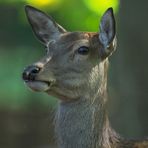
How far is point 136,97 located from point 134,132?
1.43 ft

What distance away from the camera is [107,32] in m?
8.11

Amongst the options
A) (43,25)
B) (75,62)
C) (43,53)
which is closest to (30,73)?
(75,62)

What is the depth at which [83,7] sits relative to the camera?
16062mm

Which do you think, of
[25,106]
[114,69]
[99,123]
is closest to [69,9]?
[25,106]

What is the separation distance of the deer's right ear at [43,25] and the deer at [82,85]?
293mm

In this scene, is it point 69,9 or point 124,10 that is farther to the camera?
point 69,9

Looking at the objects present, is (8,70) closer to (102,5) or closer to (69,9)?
(69,9)

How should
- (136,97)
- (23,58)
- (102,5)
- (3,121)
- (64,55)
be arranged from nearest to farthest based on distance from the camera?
(64,55), (136,97), (102,5), (3,121), (23,58)

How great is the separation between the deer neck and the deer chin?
1.20ft

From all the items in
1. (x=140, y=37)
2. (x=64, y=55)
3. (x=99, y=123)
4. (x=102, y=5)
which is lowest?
(x=99, y=123)

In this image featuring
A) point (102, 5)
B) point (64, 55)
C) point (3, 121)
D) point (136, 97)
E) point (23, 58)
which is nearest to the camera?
point (64, 55)

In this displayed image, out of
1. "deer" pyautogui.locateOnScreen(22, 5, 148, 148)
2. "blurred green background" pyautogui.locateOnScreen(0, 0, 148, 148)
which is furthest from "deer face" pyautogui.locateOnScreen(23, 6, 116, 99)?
"blurred green background" pyautogui.locateOnScreen(0, 0, 148, 148)

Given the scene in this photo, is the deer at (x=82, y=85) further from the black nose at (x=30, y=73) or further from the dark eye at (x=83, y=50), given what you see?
the black nose at (x=30, y=73)

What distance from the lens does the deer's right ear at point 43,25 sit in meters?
8.48
